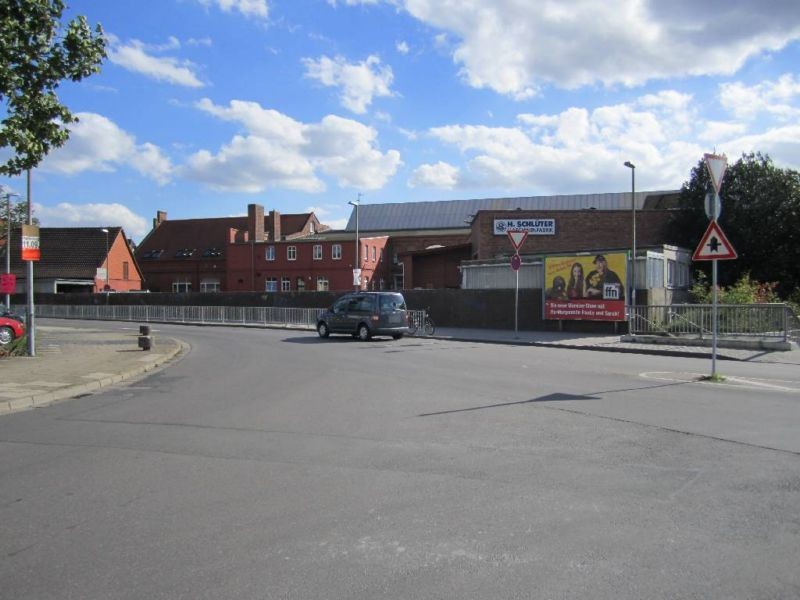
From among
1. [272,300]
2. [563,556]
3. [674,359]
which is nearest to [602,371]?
[674,359]

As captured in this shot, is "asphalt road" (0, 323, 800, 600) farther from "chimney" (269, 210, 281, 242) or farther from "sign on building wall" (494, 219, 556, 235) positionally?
"chimney" (269, 210, 281, 242)

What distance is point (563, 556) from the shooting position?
427 centimetres

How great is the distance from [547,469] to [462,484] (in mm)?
993

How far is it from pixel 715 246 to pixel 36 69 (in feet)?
43.8

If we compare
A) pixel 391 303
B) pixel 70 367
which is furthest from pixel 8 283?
pixel 391 303

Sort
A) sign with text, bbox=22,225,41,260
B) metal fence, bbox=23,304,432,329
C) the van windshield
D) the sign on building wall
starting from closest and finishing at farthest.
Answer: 1. sign with text, bbox=22,225,41,260
2. the van windshield
3. metal fence, bbox=23,304,432,329
4. the sign on building wall

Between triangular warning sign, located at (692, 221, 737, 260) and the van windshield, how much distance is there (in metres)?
13.3

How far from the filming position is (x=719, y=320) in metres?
19.8

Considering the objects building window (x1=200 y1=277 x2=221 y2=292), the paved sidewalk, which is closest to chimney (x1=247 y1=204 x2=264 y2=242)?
building window (x1=200 y1=277 x2=221 y2=292)

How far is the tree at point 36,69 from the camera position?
38.9 ft

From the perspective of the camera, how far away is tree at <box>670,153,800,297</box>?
39.8m

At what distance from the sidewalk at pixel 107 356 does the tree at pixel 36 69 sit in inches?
166

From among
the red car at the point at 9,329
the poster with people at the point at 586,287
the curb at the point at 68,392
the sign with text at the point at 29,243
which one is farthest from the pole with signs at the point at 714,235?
the red car at the point at 9,329

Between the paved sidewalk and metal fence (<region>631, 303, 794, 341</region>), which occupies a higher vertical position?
metal fence (<region>631, 303, 794, 341</region>)
